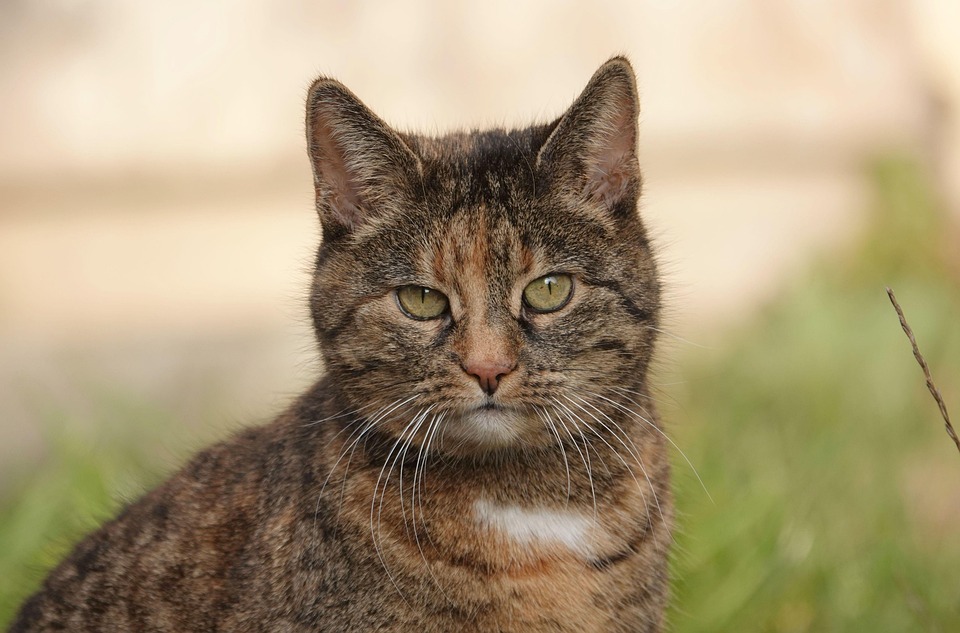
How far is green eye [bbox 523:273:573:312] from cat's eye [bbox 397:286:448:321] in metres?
0.20

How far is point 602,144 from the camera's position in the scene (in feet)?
8.93

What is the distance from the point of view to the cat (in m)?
2.56

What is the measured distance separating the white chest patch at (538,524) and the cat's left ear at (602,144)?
2.43 ft

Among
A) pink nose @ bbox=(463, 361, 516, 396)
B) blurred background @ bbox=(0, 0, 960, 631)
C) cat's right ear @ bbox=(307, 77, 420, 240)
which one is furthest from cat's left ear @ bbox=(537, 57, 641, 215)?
blurred background @ bbox=(0, 0, 960, 631)

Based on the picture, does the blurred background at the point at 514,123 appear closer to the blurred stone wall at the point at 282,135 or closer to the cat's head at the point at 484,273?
the blurred stone wall at the point at 282,135

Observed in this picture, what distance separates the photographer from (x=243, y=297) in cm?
659

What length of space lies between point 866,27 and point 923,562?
15.4 ft

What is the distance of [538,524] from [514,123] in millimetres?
3066

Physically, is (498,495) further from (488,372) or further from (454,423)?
(488,372)

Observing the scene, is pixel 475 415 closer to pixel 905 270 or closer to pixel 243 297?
pixel 243 297

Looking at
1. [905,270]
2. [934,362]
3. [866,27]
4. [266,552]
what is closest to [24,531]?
[266,552]

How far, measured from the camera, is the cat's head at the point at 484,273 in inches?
100

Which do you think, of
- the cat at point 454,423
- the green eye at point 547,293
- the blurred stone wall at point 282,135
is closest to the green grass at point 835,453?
the blurred stone wall at point 282,135

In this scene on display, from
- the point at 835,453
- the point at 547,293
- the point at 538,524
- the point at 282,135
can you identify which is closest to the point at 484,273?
the point at 547,293
